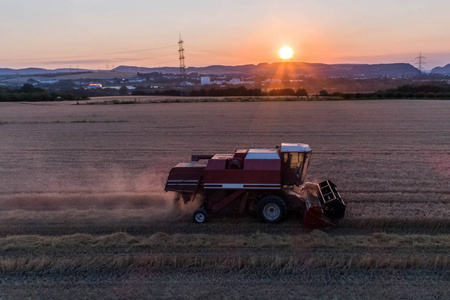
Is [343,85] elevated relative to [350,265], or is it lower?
elevated

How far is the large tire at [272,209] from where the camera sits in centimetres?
816

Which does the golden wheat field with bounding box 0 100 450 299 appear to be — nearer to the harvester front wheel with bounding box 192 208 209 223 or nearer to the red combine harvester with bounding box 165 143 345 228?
the harvester front wheel with bounding box 192 208 209 223

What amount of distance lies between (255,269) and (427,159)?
1128 cm

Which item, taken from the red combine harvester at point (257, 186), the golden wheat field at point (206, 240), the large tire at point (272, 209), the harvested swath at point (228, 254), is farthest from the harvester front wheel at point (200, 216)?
the large tire at point (272, 209)

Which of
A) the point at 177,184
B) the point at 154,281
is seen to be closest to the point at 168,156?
the point at 177,184

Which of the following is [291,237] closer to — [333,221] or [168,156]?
[333,221]

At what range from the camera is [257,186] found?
8.15 metres

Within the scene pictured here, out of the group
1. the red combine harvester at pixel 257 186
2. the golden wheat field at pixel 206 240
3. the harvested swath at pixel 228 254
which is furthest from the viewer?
the red combine harvester at pixel 257 186

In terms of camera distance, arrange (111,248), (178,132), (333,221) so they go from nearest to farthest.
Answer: (111,248)
(333,221)
(178,132)

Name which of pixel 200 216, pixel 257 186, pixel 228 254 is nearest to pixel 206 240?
pixel 228 254

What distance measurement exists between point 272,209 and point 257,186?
649 millimetres

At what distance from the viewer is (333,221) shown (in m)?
8.16

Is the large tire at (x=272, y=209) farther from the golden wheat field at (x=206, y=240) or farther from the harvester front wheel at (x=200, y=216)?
the harvester front wheel at (x=200, y=216)

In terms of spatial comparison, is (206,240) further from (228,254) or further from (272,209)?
(272,209)
